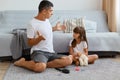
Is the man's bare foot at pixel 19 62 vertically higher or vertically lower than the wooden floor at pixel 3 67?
higher

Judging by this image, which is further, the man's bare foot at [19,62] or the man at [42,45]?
the man's bare foot at [19,62]

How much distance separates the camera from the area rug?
273 centimetres

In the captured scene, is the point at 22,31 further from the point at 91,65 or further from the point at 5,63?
the point at 91,65

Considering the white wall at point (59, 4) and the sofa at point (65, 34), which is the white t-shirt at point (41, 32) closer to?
the sofa at point (65, 34)

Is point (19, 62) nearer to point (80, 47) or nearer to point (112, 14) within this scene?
point (80, 47)

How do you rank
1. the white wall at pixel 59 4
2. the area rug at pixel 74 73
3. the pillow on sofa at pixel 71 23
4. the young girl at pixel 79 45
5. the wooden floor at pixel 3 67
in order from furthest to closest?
1. the white wall at pixel 59 4
2. the pillow on sofa at pixel 71 23
3. the young girl at pixel 79 45
4. the wooden floor at pixel 3 67
5. the area rug at pixel 74 73

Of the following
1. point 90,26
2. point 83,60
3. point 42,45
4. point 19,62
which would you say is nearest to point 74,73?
point 83,60

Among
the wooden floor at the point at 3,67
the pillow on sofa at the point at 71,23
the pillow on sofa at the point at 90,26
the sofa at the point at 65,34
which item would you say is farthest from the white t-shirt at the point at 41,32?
the pillow on sofa at the point at 90,26

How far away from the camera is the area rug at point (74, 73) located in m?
2.73

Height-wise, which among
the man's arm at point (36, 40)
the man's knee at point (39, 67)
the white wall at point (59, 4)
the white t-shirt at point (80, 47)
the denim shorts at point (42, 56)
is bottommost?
the man's knee at point (39, 67)

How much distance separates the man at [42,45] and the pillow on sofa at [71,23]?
71cm

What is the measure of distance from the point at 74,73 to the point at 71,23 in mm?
1169

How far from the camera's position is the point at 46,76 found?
9.15ft

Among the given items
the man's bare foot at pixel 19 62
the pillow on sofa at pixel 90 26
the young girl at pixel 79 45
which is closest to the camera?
the man's bare foot at pixel 19 62
